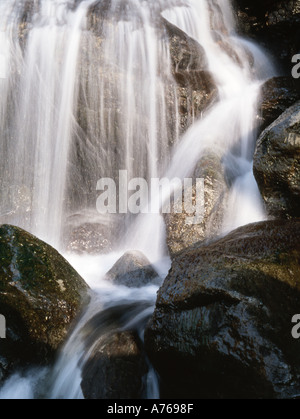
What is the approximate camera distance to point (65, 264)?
165 inches

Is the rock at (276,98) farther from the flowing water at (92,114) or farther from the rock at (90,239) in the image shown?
the rock at (90,239)

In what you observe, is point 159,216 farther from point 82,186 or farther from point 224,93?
point 224,93

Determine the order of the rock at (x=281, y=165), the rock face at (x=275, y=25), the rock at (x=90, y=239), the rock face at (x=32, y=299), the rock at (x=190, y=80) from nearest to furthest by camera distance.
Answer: the rock face at (x=32, y=299), the rock at (x=281, y=165), the rock at (x=90, y=239), the rock at (x=190, y=80), the rock face at (x=275, y=25)

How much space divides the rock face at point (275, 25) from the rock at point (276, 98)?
149cm

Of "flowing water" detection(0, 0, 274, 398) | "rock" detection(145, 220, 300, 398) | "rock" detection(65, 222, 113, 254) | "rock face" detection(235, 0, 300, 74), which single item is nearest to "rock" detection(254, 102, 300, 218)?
"rock" detection(145, 220, 300, 398)

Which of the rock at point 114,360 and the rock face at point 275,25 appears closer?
the rock at point 114,360

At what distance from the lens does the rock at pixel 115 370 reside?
2982 mm

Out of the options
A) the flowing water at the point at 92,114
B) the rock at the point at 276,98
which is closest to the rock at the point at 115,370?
the flowing water at the point at 92,114

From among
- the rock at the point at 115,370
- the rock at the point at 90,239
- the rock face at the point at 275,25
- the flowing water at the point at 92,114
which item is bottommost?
the rock at the point at 115,370

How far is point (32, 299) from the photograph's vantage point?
360cm

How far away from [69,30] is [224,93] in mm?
3944

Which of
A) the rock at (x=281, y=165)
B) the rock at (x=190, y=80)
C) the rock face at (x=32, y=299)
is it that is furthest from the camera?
the rock at (x=190, y=80)

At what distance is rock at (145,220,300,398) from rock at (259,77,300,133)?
174 inches
